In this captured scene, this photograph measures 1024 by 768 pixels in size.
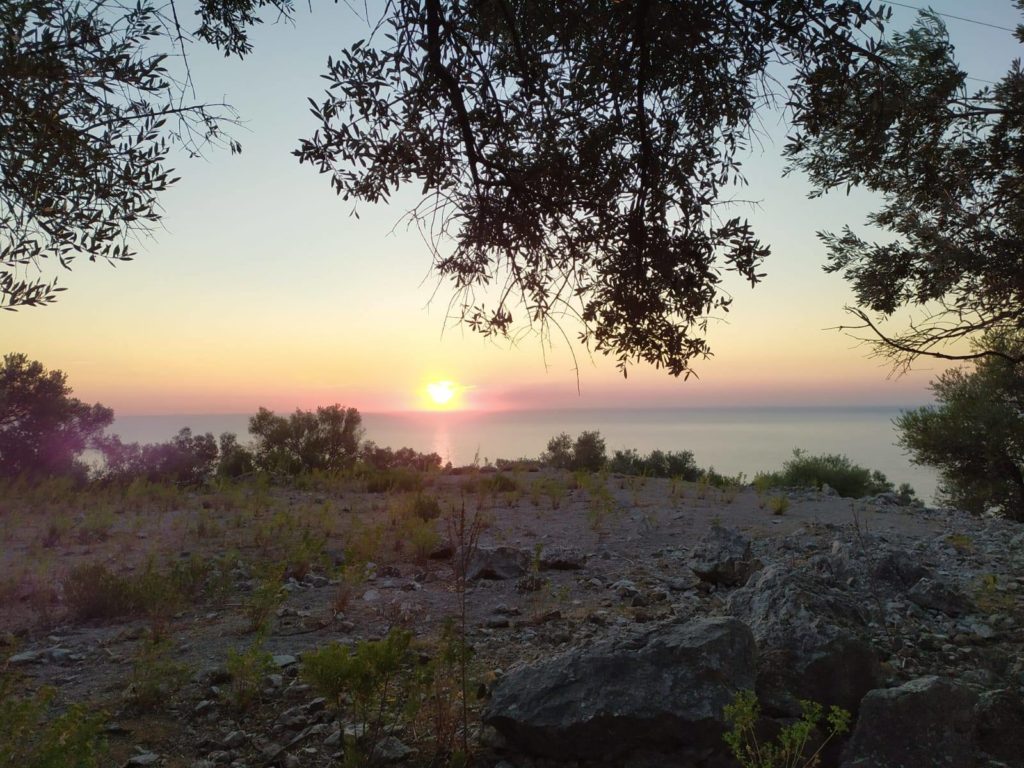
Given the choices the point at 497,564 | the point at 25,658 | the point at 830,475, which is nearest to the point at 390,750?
the point at 25,658

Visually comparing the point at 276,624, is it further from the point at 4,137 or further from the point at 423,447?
the point at 423,447

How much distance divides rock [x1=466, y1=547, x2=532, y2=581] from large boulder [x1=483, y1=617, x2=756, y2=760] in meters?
3.50

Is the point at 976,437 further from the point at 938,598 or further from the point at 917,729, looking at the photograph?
the point at 917,729

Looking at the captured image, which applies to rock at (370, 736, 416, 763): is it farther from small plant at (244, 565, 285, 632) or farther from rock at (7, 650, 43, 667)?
rock at (7, 650, 43, 667)

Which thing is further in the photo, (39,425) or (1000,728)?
(39,425)

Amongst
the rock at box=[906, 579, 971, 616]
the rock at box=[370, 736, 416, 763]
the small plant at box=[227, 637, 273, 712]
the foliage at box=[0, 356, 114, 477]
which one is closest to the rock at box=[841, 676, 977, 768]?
the rock at box=[370, 736, 416, 763]

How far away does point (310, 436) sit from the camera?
72.3ft

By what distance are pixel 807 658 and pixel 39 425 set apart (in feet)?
72.5

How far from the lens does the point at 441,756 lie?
3.62 meters

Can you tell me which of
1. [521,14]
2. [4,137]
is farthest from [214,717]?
[521,14]

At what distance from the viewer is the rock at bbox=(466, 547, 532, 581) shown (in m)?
7.37

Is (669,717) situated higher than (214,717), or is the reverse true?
(669,717)

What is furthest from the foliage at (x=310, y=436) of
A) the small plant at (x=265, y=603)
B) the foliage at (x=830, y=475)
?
the small plant at (x=265, y=603)

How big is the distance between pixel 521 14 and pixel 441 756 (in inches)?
214
